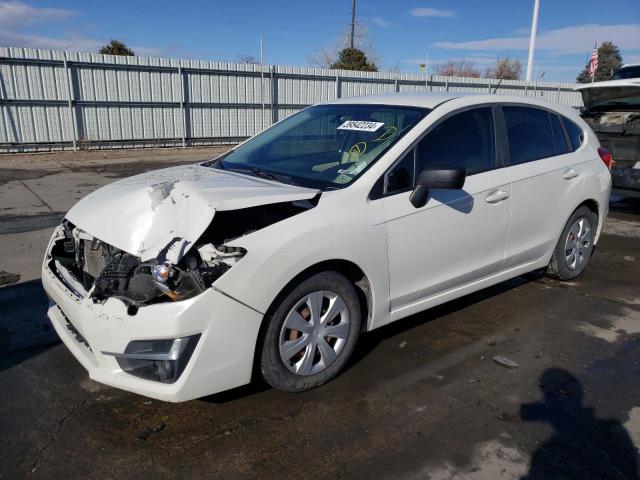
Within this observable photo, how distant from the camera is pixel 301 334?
10.2 ft

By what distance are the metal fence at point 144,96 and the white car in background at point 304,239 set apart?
13462 mm

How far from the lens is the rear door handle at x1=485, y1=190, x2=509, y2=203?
3977mm

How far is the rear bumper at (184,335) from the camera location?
8.63 feet

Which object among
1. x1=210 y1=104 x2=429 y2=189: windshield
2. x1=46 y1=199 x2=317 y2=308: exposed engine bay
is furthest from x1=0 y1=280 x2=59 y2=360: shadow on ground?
x1=210 y1=104 x2=429 y2=189: windshield

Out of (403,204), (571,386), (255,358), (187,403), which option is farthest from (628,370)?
(187,403)

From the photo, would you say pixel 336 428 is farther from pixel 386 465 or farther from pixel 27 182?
pixel 27 182

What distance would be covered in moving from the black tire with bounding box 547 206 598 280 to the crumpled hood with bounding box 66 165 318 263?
2906 millimetres

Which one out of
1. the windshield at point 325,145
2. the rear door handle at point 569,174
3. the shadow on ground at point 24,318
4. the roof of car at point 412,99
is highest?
the roof of car at point 412,99

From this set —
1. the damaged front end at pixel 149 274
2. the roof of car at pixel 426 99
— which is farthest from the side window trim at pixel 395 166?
the damaged front end at pixel 149 274

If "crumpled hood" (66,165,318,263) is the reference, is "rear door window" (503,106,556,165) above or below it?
above

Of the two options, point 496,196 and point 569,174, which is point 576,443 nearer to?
point 496,196

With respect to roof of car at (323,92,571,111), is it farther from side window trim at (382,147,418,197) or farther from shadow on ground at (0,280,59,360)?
shadow on ground at (0,280,59,360)

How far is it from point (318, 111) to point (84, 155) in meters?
13.1

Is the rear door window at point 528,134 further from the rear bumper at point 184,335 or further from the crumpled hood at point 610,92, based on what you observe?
the crumpled hood at point 610,92
